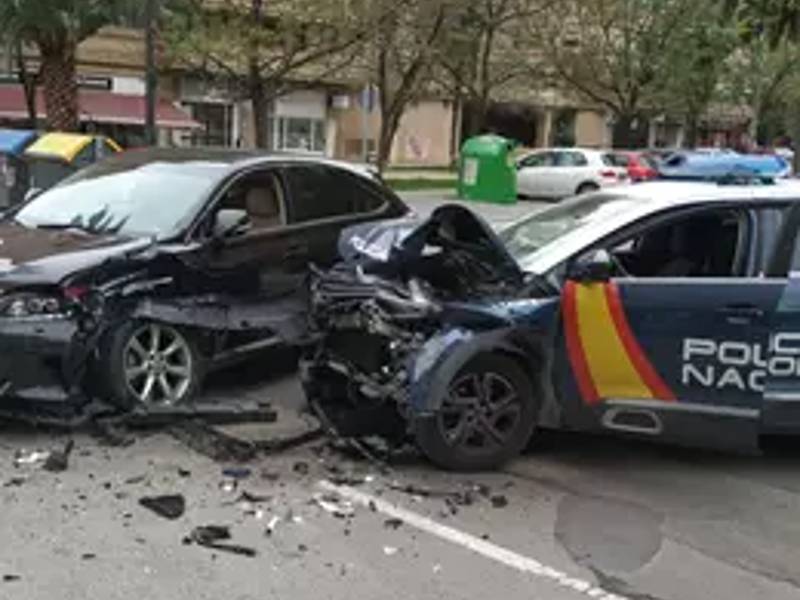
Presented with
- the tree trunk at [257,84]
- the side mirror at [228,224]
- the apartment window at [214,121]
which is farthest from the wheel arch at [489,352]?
the apartment window at [214,121]

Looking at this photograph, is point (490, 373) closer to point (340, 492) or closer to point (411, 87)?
point (340, 492)

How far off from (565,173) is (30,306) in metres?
26.5

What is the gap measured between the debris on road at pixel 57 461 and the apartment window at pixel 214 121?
35.9 m

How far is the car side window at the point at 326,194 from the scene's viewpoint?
7844 millimetres

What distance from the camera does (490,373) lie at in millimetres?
5832

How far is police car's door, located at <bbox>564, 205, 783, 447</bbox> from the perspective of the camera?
19.2 feet

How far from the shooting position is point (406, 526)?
5.09 meters

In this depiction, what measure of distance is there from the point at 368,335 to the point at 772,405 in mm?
2087

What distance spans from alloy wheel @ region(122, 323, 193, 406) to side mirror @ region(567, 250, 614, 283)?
230 cm

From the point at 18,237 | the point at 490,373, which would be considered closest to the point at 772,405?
the point at 490,373

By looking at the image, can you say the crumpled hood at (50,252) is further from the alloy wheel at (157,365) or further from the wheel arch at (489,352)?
the wheel arch at (489,352)

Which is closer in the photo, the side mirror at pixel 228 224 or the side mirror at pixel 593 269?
the side mirror at pixel 593 269

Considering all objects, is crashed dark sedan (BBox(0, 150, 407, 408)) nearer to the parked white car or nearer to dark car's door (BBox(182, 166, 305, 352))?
dark car's door (BBox(182, 166, 305, 352))

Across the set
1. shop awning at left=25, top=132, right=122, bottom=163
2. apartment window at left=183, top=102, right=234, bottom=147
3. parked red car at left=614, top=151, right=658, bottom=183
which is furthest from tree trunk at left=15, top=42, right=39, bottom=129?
shop awning at left=25, top=132, right=122, bottom=163
